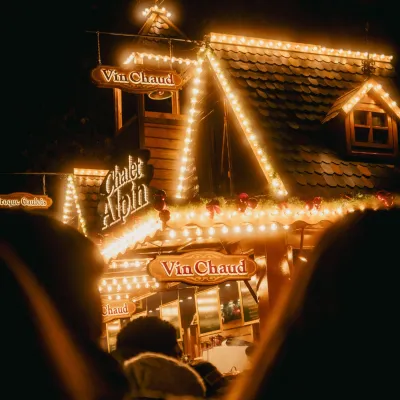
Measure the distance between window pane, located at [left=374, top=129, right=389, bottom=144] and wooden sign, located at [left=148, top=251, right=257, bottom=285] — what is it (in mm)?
3753

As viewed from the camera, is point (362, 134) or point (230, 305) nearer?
point (362, 134)

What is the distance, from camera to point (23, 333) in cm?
155

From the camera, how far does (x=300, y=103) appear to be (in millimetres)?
→ 10547

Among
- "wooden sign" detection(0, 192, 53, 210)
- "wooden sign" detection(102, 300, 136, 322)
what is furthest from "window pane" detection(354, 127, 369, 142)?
"wooden sign" detection(0, 192, 53, 210)

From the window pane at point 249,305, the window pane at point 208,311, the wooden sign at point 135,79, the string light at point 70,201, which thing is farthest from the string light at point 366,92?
the string light at point 70,201

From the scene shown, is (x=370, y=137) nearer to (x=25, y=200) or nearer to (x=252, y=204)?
(x=252, y=204)

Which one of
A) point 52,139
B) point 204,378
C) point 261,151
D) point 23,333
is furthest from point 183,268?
point 52,139

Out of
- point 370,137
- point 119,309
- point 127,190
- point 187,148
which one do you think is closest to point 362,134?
point 370,137

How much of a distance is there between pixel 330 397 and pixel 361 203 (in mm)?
7791

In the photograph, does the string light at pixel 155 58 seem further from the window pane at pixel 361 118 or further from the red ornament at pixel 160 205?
the red ornament at pixel 160 205

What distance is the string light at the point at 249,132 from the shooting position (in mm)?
8914

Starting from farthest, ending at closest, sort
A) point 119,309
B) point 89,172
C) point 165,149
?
point 89,172 < point 119,309 < point 165,149

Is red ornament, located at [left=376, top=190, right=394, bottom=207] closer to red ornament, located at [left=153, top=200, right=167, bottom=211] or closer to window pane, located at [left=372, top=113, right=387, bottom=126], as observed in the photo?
window pane, located at [left=372, top=113, right=387, bottom=126]

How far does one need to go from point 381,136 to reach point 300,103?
5.35 feet
